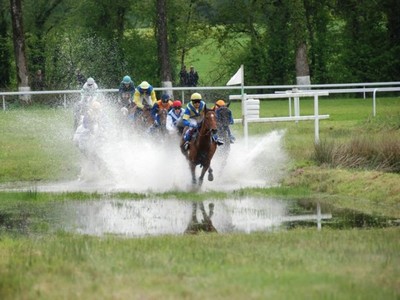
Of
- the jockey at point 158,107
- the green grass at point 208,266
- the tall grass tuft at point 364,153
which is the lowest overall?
the tall grass tuft at point 364,153

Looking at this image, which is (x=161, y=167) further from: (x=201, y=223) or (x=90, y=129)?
(x=201, y=223)

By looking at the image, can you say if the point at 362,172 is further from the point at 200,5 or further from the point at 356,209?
the point at 200,5

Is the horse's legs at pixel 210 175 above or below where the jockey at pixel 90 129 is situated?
below

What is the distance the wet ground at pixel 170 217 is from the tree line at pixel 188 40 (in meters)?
33.8

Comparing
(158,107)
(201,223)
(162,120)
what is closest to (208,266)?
(201,223)

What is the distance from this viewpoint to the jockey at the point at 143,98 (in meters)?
31.4

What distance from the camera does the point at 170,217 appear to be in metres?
20.2

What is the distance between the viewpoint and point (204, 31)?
225 ft

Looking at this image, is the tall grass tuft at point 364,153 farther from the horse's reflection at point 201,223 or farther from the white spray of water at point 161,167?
the horse's reflection at point 201,223

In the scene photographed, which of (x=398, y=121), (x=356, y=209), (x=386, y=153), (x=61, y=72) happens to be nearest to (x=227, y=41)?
(x=61, y=72)

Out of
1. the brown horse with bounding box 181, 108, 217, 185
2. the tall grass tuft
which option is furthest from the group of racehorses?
the tall grass tuft

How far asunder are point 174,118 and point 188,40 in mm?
38962

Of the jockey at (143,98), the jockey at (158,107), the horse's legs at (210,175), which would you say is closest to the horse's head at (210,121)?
the horse's legs at (210,175)

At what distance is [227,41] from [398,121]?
3689cm
